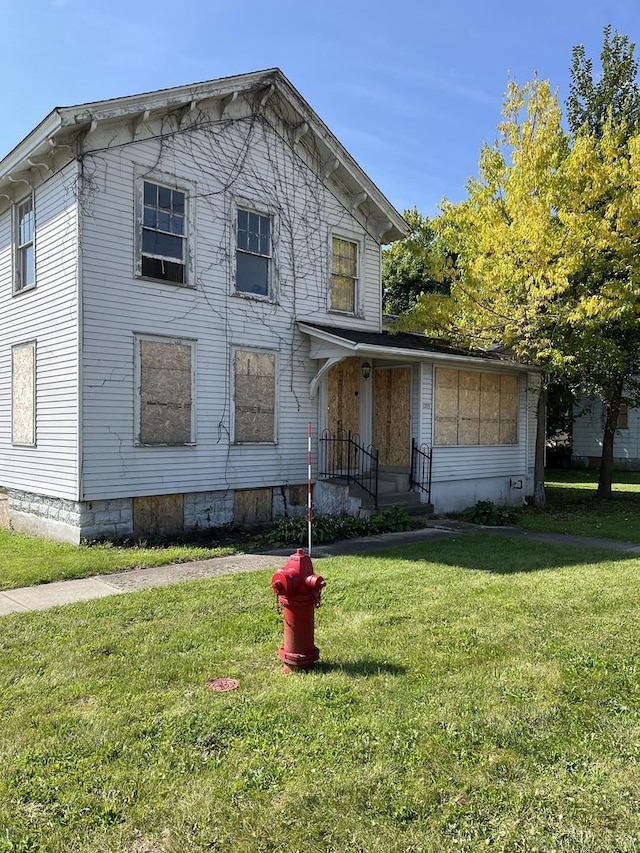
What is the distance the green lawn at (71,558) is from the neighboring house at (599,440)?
69.3ft

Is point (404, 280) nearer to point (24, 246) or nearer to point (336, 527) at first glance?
point (24, 246)

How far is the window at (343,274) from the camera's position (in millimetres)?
13266

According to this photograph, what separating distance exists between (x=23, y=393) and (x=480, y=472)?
9546 mm

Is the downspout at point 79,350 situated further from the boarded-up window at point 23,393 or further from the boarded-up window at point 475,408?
the boarded-up window at point 475,408

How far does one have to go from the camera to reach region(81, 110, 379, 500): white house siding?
31.6 feet

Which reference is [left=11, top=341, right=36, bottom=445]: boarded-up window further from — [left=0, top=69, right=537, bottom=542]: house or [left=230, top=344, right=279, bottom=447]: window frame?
[left=230, top=344, right=279, bottom=447]: window frame

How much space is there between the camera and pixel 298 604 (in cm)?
Result: 434

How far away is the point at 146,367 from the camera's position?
1015 centimetres

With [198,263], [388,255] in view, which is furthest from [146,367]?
[388,255]

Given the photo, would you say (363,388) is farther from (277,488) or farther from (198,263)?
(198,263)

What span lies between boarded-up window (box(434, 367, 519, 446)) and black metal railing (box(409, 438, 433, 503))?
0.50m

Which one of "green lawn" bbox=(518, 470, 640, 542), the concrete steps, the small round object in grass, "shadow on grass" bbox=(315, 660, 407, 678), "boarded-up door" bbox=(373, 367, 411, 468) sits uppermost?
"boarded-up door" bbox=(373, 367, 411, 468)

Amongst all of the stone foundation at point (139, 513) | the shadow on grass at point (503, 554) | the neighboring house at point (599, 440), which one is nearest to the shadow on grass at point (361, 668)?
the shadow on grass at point (503, 554)

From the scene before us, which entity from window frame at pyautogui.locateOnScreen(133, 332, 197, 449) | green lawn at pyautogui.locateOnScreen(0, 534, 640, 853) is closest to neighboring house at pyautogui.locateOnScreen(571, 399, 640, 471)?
window frame at pyautogui.locateOnScreen(133, 332, 197, 449)
